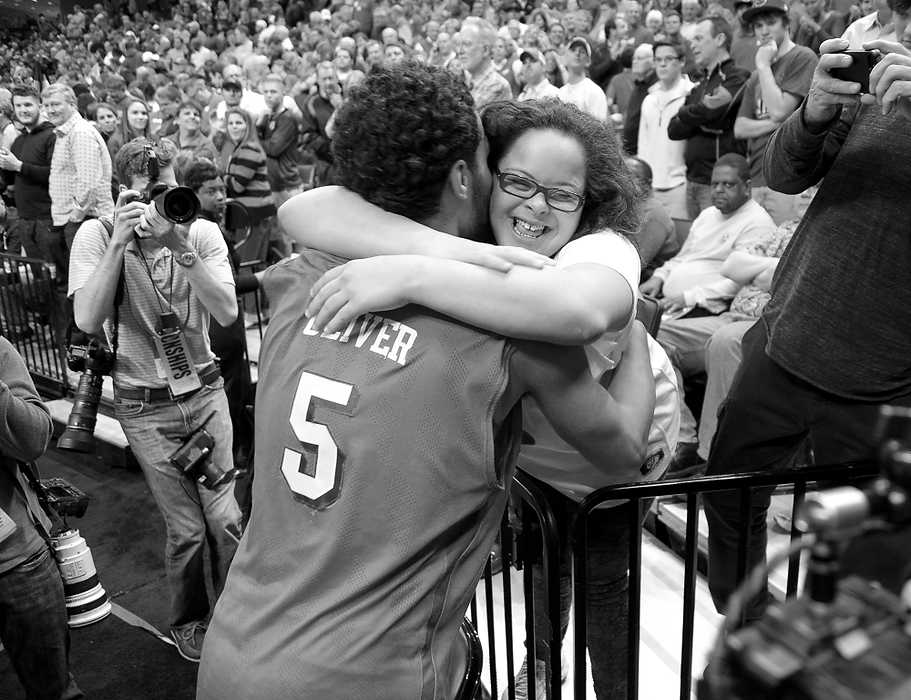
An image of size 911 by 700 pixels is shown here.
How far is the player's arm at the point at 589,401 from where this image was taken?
1.26 m

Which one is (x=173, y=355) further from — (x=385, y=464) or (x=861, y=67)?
(x=861, y=67)

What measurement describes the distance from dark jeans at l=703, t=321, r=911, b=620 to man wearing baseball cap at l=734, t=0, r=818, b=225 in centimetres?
296

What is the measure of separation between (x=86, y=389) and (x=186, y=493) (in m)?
0.49

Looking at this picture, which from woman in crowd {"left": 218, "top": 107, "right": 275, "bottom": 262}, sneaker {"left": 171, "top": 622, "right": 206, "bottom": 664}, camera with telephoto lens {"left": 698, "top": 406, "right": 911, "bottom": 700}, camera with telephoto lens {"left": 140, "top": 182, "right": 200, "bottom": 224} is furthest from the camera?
woman in crowd {"left": 218, "top": 107, "right": 275, "bottom": 262}

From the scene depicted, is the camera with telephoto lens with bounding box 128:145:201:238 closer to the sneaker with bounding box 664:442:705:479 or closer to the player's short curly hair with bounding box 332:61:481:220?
the player's short curly hair with bounding box 332:61:481:220

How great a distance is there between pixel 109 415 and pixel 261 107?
484 cm

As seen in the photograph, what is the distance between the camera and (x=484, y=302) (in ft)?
4.00

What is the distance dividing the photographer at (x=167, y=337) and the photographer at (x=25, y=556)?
0.48 metres

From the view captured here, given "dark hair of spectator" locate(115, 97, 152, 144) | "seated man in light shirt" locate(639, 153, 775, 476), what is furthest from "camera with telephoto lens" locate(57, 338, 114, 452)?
"dark hair of spectator" locate(115, 97, 152, 144)

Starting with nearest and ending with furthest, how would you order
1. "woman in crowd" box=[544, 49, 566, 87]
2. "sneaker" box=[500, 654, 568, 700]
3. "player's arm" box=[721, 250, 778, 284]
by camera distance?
"sneaker" box=[500, 654, 568, 700] < "player's arm" box=[721, 250, 778, 284] < "woman in crowd" box=[544, 49, 566, 87]

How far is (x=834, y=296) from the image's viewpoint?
6.54ft

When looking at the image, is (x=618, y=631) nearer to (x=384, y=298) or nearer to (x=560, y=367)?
(x=560, y=367)

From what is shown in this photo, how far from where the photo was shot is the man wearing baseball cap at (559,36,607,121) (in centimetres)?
638

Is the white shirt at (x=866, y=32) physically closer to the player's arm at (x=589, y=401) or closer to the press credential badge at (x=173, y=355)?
the player's arm at (x=589, y=401)
